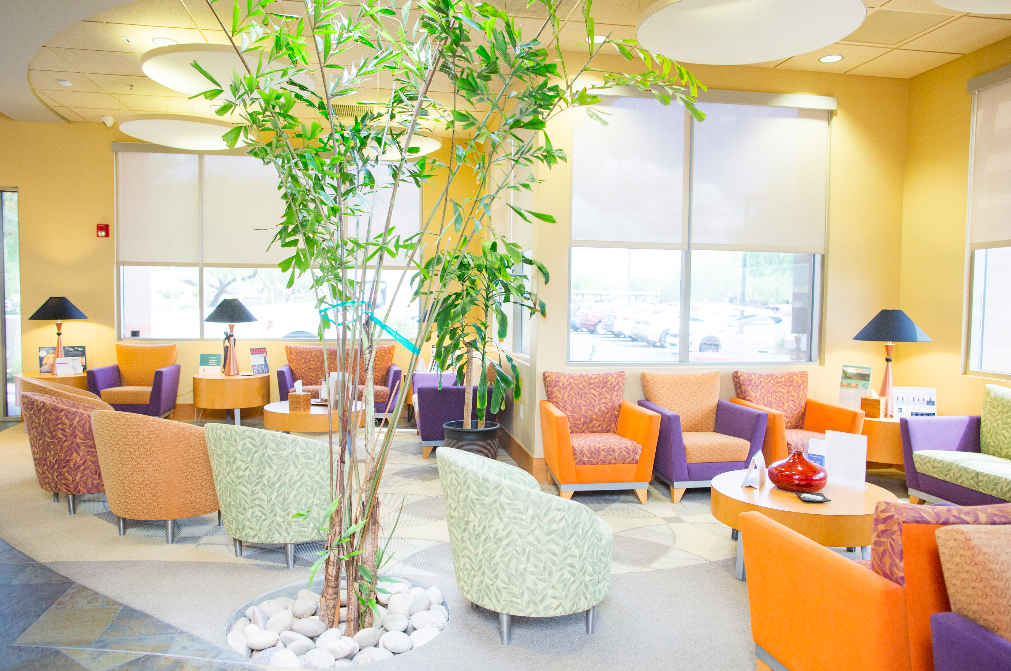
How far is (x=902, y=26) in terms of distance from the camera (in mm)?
4602

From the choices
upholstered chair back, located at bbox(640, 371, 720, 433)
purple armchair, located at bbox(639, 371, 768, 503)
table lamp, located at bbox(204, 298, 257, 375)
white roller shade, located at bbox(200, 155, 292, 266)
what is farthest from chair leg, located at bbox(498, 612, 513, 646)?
white roller shade, located at bbox(200, 155, 292, 266)

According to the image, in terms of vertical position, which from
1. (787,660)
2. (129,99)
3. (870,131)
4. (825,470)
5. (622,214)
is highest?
(129,99)

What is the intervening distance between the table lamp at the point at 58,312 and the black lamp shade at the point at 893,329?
297 inches

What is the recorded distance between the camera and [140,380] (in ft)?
23.7

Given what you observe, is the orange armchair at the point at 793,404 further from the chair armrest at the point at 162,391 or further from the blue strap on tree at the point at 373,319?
the chair armrest at the point at 162,391

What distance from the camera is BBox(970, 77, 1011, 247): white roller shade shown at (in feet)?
15.6

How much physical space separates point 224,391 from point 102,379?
1.23 meters

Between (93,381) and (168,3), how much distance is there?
3952 mm

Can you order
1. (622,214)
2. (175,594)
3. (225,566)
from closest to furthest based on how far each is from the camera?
(175,594), (225,566), (622,214)

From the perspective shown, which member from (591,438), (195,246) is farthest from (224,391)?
(591,438)

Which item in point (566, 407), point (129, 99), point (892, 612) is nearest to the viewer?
point (892, 612)

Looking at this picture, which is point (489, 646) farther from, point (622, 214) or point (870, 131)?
point (870, 131)

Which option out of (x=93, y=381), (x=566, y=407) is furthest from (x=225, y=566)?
(x=93, y=381)

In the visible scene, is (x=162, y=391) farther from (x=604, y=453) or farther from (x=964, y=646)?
(x=964, y=646)
